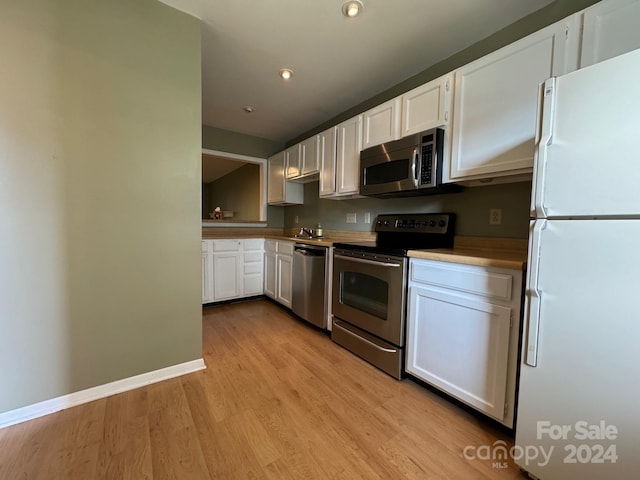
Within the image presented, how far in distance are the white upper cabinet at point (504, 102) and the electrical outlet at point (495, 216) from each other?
1.07ft

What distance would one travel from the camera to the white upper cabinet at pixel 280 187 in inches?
148

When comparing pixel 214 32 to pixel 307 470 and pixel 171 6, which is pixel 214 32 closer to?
pixel 171 6

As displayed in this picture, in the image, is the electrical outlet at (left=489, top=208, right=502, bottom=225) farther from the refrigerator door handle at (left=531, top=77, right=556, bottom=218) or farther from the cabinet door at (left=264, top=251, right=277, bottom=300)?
the cabinet door at (left=264, top=251, right=277, bottom=300)

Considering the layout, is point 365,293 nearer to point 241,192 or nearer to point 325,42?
point 325,42

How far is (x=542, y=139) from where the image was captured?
1.06m

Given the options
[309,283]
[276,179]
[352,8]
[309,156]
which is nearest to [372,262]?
[309,283]

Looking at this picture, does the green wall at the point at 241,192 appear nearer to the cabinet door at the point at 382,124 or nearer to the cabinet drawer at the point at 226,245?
the cabinet drawer at the point at 226,245

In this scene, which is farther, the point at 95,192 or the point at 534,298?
the point at 95,192

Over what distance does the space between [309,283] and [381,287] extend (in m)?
0.98

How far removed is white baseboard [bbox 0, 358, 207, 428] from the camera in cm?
143

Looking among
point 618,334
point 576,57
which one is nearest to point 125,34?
point 576,57

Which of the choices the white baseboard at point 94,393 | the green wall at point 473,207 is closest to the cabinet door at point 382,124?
the green wall at point 473,207

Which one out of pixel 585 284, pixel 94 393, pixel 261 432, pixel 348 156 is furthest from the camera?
pixel 348 156

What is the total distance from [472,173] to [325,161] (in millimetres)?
1618
